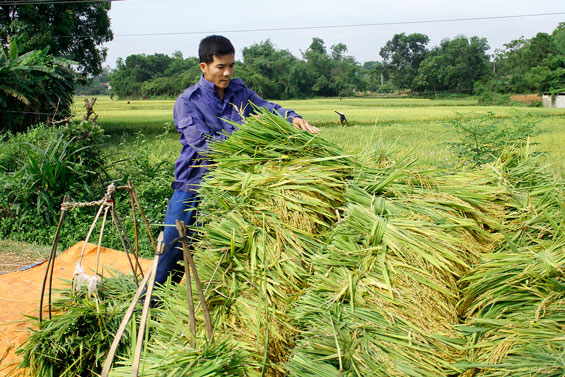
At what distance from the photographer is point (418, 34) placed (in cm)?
7312

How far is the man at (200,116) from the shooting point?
2.53 meters

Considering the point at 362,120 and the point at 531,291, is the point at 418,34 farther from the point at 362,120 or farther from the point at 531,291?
the point at 531,291

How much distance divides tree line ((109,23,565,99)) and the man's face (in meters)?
37.5

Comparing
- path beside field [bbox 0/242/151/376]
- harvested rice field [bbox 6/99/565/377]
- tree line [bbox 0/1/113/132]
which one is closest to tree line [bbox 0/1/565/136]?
tree line [bbox 0/1/113/132]

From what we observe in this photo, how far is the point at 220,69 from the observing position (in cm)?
262

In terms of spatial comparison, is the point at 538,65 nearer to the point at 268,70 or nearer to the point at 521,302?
the point at 268,70

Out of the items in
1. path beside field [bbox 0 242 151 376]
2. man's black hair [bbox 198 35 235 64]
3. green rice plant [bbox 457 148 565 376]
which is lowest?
path beside field [bbox 0 242 151 376]

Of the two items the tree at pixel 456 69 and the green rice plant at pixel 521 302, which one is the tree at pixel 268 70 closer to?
the tree at pixel 456 69

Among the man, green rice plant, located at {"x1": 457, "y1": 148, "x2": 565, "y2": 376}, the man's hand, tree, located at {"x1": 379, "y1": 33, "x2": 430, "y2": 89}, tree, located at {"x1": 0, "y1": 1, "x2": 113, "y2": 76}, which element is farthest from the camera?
tree, located at {"x1": 379, "y1": 33, "x2": 430, "y2": 89}

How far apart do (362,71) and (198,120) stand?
6662 centimetres

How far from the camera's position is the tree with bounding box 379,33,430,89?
2635 inches

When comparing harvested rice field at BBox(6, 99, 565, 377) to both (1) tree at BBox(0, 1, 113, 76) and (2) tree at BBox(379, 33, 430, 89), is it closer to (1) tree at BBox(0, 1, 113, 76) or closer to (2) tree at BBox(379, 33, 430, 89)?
(1) tree at BBox(0, 1, 113, 76)

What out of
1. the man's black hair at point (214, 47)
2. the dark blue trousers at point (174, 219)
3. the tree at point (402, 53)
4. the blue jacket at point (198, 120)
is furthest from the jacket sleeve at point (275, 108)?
the tree at point (402, 53)

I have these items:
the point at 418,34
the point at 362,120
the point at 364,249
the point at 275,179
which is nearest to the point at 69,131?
the point at 275,179
